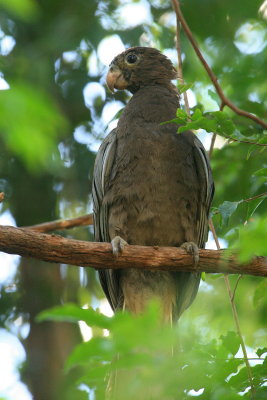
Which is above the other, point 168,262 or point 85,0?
point 85,0

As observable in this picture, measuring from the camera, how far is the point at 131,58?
629cm

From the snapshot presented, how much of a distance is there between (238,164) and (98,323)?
402cm

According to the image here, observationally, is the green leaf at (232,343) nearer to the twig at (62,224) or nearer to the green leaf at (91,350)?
the green leaf at (91,350)

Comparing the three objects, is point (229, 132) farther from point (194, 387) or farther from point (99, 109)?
point (99, 109)

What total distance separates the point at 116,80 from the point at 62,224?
5.50 feet

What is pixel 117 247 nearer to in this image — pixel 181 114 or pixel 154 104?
pixel 181 114

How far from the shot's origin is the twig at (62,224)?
5863mm

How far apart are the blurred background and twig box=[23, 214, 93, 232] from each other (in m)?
0.47

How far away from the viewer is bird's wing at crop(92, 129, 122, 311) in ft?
17.8

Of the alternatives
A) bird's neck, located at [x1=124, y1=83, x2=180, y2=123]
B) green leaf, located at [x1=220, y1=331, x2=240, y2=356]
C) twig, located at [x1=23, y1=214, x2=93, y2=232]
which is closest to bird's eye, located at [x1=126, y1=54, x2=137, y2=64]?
bird's neck, located at [x1=124, y1=83, x2=180, y2=123]

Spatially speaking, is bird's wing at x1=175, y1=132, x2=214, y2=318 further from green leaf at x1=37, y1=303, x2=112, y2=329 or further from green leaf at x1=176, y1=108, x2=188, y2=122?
green leaf at x1=37, y1=303, x2=112, y2=329

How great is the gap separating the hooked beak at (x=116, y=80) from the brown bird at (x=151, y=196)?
568 mm

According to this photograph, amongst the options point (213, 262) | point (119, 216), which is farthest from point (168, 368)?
point (119, 216)

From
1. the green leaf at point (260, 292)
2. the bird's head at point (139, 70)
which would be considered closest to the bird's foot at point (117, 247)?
the green leaf at point (260, 292)
